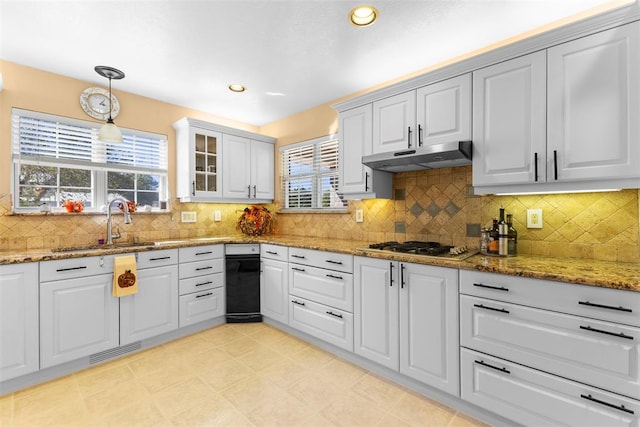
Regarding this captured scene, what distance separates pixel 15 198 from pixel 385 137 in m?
3.25

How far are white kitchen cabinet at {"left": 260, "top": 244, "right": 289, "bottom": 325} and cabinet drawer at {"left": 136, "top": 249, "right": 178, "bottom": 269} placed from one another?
2.89ft

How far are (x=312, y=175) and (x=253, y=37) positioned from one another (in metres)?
1.77

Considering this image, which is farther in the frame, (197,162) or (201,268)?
(197,162)

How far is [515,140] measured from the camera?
188 cm

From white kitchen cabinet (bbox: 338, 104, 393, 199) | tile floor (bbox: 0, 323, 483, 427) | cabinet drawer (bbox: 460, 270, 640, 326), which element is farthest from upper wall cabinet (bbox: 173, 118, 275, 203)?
cabinet drawer (bbox: 460, 270, 640, 326)

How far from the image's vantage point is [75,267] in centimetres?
228

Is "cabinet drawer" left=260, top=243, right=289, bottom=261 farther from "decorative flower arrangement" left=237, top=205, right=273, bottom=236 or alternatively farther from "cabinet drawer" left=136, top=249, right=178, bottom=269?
"cabinet drawer" left=136, top=249, right=178, bottom=269

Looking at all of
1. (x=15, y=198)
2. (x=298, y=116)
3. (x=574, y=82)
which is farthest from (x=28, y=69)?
(x=574, y=82)

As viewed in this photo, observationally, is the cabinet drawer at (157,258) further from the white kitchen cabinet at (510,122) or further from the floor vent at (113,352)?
the white kitchen cabinet at (510,122)

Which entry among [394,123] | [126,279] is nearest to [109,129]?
[126,279]

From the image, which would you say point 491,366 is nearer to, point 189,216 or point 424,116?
point 424,116

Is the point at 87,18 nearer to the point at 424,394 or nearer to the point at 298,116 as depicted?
the point at 298,116

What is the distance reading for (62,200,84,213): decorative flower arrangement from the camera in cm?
270

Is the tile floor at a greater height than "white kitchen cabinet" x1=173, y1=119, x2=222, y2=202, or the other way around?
"white kitchen cabinet" x1=173, y1=119, x2=222, y2=202
